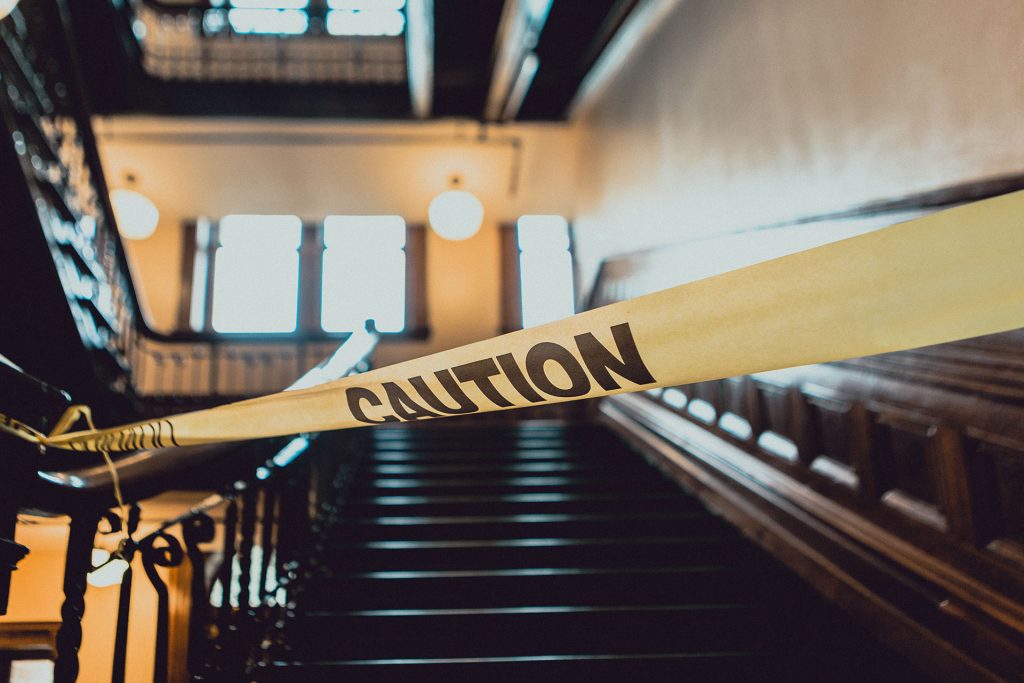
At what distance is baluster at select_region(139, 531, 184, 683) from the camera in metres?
1.24

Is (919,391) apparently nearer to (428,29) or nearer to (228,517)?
(228,517)

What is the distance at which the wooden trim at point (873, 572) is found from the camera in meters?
1.55

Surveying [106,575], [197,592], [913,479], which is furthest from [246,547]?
[913,479]

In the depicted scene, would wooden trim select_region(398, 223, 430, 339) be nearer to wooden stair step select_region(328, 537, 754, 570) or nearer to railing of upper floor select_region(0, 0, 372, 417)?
railing of upper floor select_region(0, 0, 372, 417)

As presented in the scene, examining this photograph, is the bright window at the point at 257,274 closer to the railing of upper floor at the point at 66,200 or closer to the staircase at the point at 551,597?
the railing of upper floor at the point at 66,200

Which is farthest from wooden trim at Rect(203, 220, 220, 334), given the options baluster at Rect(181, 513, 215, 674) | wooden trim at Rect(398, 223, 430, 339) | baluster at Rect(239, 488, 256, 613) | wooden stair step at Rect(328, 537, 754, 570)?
baluster at Rect(181, 513, 215, 674)

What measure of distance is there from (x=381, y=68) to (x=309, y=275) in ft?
8.47

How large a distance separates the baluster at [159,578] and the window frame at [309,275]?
6.03m

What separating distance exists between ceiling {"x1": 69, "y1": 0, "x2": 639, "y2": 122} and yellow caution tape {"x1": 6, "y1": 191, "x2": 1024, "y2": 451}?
456 cm

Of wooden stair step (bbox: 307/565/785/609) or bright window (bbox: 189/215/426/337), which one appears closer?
wooden stair step (bbox: 307/565/785/609)

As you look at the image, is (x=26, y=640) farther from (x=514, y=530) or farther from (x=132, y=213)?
(x=132, y=213)

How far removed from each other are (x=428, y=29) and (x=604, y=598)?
4.42m

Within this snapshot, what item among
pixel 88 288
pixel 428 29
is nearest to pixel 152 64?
pixel 428 29

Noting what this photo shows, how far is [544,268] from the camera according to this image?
312 inches
